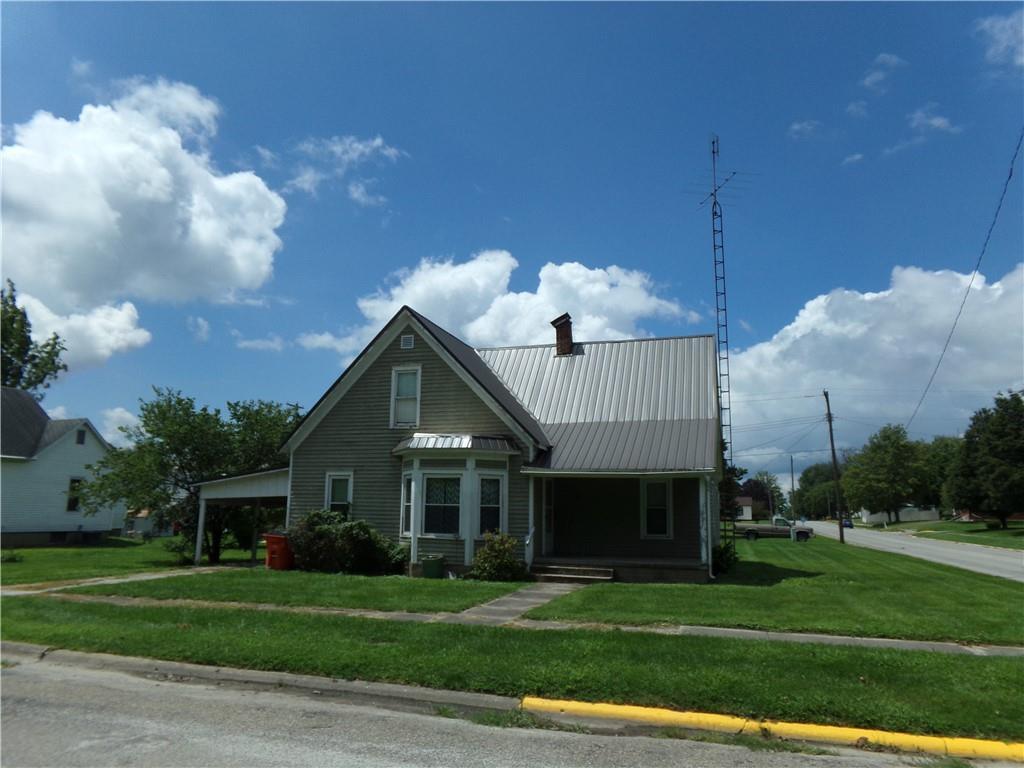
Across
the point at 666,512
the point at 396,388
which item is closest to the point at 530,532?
the point at 666,512

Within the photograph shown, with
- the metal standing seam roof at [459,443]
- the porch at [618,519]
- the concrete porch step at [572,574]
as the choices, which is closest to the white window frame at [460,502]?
the metal standing seam roof at [459,443]

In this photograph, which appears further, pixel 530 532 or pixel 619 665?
pixel 530 532

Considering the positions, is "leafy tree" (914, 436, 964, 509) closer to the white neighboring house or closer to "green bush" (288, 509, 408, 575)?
"green bush" (288, 509, 408, 575)

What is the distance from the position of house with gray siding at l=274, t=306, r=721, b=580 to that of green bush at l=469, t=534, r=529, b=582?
0.59 m

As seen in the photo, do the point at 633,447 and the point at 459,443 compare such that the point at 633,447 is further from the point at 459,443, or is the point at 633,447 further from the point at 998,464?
the point at 998,464

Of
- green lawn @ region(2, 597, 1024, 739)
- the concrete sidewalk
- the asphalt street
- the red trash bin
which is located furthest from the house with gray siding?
the asphalt street

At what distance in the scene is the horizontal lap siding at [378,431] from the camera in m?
19.0

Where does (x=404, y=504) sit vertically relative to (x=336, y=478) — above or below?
below

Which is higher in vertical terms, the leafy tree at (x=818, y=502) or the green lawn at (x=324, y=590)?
the leafy tree at (x=818, y=502)

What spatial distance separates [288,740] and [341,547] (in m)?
12.3

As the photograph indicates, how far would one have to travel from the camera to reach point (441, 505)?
18.1 m

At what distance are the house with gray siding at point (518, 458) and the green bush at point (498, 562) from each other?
1.93ft

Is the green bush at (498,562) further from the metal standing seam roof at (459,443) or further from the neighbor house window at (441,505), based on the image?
the metal standing seam roof at (459,443)

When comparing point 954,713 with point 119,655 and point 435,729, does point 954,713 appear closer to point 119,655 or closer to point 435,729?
point 435,729
